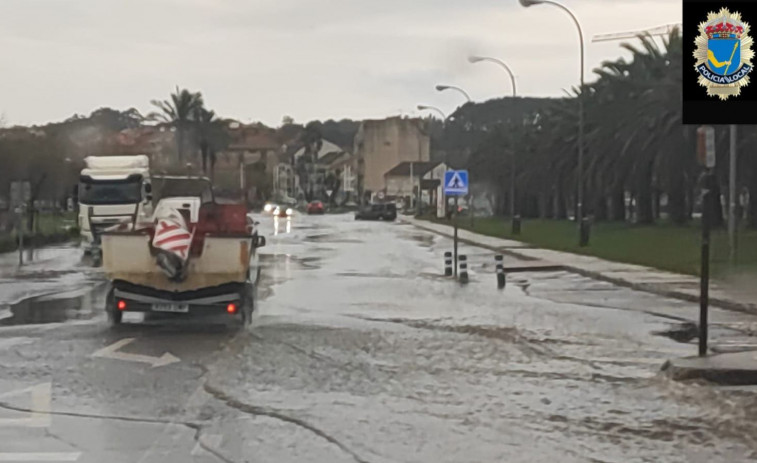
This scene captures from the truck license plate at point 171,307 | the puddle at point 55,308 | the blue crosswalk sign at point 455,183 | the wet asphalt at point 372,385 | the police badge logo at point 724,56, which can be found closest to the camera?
the wet asphalt at point 372,385

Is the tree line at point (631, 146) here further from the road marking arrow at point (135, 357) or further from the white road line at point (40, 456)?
the white road line at point (40, 456)

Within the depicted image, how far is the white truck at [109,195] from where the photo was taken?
131 feet

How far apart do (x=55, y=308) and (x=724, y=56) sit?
12.5 meters

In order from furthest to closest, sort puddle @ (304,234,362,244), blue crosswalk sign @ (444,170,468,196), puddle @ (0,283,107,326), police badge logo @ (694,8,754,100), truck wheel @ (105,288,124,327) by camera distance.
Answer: puddle @ (304,234,362,244) < blue crosswalk sign @ (444,170,468,196) < police badge logo @ (694,8,754,100) < puddle @ (0,283,107,326) < truck wheel @ (105,288,124,327)

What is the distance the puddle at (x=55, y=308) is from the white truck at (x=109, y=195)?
52.5 feet

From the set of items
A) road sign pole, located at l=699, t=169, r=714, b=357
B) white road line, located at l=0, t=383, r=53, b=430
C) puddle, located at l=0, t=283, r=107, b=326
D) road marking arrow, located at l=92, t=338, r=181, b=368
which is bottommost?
puddle, located at l=0, t=283, r=107, b=326

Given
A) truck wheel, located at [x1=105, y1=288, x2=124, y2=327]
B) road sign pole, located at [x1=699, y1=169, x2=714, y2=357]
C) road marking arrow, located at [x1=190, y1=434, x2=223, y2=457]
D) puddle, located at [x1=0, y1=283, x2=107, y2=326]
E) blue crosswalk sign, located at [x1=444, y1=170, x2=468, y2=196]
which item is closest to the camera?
road marking arrow, located at [x1=190, y1=434, x2=223, y2=457]

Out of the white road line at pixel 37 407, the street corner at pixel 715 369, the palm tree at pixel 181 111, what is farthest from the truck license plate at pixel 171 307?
the palm tree at pixel 181 111

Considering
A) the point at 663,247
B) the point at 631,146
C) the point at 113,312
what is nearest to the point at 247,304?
the point at 113,312

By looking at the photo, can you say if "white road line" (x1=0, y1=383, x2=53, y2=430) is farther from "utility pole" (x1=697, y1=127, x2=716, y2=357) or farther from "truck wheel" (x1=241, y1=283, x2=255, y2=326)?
"utility pole" (x1=697, y1=127, x2=716, y2=357)

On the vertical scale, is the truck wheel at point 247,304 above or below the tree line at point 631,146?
below

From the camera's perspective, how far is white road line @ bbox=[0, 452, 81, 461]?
8.36 m

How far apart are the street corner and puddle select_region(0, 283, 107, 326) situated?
993 centimetres

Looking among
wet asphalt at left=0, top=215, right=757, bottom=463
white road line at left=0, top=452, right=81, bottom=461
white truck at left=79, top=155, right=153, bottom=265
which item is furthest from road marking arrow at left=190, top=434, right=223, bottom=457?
white truck at left=79, top=155, right=153, bottom=265
